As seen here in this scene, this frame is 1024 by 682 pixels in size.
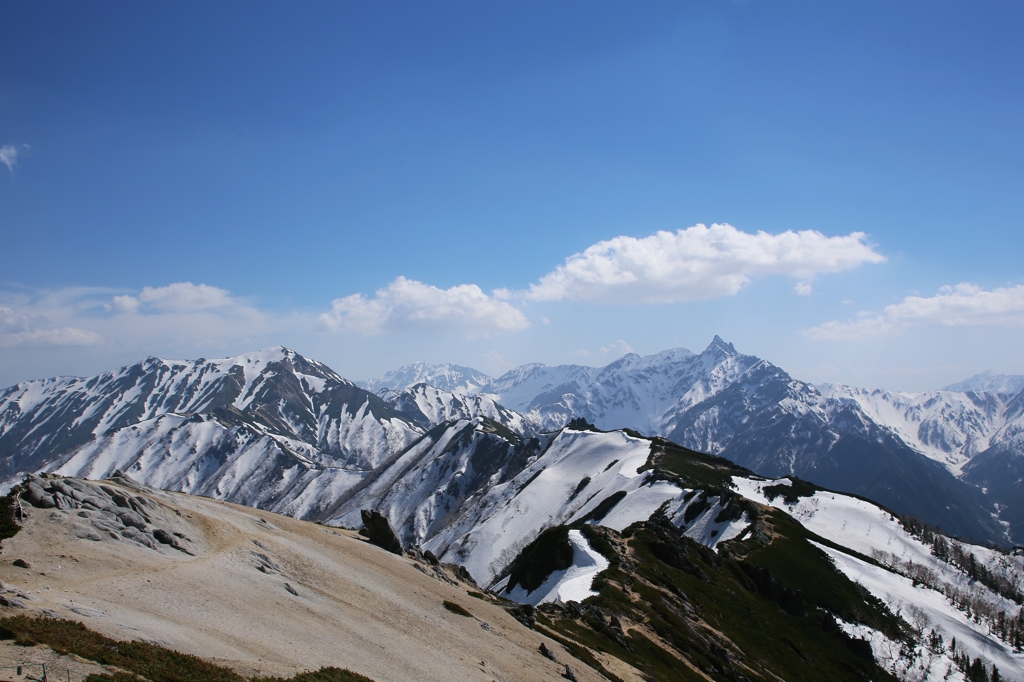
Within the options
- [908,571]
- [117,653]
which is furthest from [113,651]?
[908,571]

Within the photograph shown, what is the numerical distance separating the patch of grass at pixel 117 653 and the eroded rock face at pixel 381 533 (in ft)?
126

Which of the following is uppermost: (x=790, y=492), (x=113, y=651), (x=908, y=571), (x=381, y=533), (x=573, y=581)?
(x=790, y=492)

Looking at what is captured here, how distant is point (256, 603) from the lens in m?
32.6

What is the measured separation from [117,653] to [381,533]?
41.4 metres

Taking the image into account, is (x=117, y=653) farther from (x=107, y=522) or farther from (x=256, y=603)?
(x=107, y=522)

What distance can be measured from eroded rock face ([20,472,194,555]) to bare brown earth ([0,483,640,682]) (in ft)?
1.01

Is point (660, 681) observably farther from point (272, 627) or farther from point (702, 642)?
point (272, 627)

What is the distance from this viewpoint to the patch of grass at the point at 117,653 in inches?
799

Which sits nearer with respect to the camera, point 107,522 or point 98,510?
point 107,522

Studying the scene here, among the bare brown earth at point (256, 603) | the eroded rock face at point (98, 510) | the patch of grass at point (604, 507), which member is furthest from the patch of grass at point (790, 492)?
the eroded rock face at point (98, 510)

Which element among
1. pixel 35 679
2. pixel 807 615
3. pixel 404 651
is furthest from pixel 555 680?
pixel 807 615

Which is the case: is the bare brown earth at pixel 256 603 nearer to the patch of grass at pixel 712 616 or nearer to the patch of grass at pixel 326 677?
the patch of grass at pixel 326 677

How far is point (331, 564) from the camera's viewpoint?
4431cm

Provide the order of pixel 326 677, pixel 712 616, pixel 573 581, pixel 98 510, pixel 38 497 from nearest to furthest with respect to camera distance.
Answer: pixel 326 677 < pixel 38 497 < pixel 98 510 < pixel 573 581 < pixel 712 616
